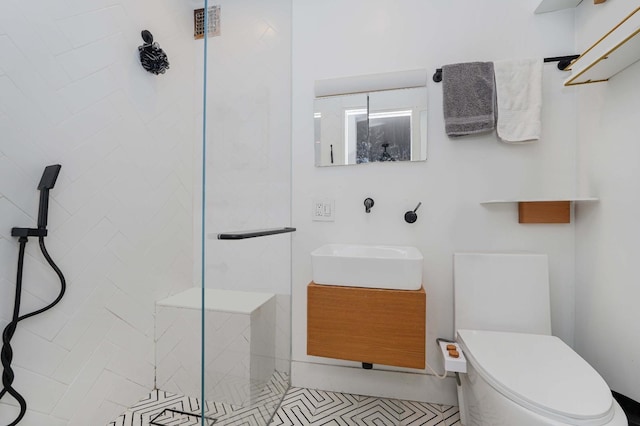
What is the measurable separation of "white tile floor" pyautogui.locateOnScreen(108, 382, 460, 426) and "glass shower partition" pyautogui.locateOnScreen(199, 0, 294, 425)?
8 centimetres

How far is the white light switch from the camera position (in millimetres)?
1682

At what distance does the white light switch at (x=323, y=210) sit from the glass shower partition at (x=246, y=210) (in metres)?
0.16

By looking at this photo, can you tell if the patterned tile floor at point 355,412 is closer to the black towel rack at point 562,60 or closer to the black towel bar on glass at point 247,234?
the black towel bar on glass at point 247,234

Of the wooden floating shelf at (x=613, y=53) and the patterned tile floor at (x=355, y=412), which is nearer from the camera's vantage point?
the wooden floating shelf at (x=613, y=53)

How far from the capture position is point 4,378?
100 centimetres

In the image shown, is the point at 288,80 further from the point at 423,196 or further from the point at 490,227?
the point at 490,227

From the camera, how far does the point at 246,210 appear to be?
119 cm

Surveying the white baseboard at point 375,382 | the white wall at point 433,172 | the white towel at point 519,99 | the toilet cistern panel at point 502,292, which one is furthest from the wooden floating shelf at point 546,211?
the white baseboard at point 375,382

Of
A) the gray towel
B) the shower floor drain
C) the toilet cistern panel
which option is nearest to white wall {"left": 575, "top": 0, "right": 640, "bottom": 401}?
the toilet cistern panel

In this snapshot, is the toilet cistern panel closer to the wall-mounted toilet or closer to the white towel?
the wall-mounted toilet

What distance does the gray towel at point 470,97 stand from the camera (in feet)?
4.74

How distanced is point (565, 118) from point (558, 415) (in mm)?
1341

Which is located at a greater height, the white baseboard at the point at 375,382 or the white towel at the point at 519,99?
the white towel at the point at 519,99

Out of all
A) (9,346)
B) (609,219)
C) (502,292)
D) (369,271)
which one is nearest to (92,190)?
(9,346)
